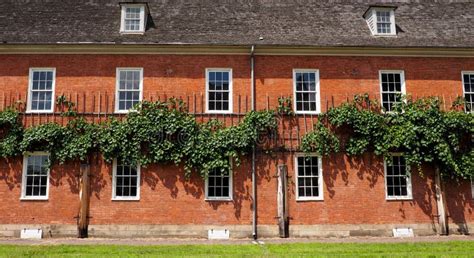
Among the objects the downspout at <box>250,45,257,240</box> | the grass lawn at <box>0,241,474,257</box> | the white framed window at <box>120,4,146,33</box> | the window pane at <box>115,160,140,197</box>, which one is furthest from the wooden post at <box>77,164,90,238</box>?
the downspout at <box>250,45,257,240</box>

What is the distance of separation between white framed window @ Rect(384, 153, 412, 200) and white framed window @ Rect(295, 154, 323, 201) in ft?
8.71

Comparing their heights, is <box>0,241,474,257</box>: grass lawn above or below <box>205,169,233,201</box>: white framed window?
below

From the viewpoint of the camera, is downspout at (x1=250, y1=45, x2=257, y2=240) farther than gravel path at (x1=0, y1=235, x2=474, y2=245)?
Yes

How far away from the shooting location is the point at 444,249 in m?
12.5

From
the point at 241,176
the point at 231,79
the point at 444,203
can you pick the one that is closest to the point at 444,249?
the point at 444,203

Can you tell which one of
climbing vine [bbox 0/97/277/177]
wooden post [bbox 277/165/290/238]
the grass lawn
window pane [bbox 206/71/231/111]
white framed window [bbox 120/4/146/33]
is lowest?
the grass lawn

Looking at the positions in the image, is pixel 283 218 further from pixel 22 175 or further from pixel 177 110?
pixel 22 175

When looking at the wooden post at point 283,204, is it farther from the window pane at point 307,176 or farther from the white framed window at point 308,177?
the window pane at point 307,176

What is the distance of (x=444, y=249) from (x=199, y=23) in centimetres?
1239

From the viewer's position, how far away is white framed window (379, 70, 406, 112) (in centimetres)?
1716

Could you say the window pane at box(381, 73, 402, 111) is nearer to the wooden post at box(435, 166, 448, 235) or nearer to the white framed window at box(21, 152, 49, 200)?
the wooden post at box(435, 166, 448, 235)

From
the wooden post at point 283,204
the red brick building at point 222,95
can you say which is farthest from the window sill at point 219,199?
the wooden post at point 283,204

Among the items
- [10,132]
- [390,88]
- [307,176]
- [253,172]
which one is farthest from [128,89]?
[390,88]

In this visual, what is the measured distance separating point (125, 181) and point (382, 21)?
1252 centimetres
